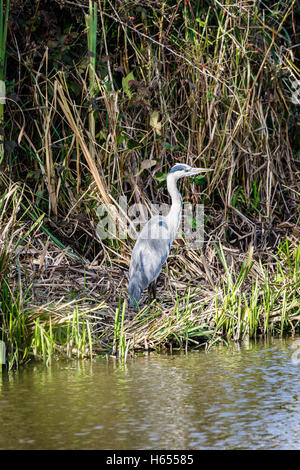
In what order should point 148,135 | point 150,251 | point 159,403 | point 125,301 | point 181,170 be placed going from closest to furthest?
point 159,403, point 125,301, point 150,251, point 181,170, point 148,135

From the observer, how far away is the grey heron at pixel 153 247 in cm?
619

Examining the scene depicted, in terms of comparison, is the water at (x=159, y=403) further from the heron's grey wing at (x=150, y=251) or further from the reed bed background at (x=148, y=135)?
the reed bed background at (x=148, y=135)

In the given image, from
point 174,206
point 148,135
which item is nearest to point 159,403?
point 174,206

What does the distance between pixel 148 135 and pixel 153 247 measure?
1.53 metres

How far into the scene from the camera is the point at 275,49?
7.87 meters

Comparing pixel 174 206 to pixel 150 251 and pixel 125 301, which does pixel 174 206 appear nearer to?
pixel 150 251

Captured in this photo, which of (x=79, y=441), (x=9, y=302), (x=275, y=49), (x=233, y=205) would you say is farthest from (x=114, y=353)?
(x=275, y=49)

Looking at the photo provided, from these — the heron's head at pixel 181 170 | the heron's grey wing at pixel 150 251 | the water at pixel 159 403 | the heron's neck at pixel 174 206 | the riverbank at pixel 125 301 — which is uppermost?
the heron's head at pixel 181 170

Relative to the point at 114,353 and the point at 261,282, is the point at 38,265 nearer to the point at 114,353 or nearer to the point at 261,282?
the point at 114,353

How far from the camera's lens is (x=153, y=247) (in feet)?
20.9

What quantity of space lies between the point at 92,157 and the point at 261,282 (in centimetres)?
186

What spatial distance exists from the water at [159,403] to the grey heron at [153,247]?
34.6 inches

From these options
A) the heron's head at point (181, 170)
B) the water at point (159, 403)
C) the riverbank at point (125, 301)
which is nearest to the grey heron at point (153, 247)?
the heron's head at point (181, 170)

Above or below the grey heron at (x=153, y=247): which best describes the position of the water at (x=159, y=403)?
below
